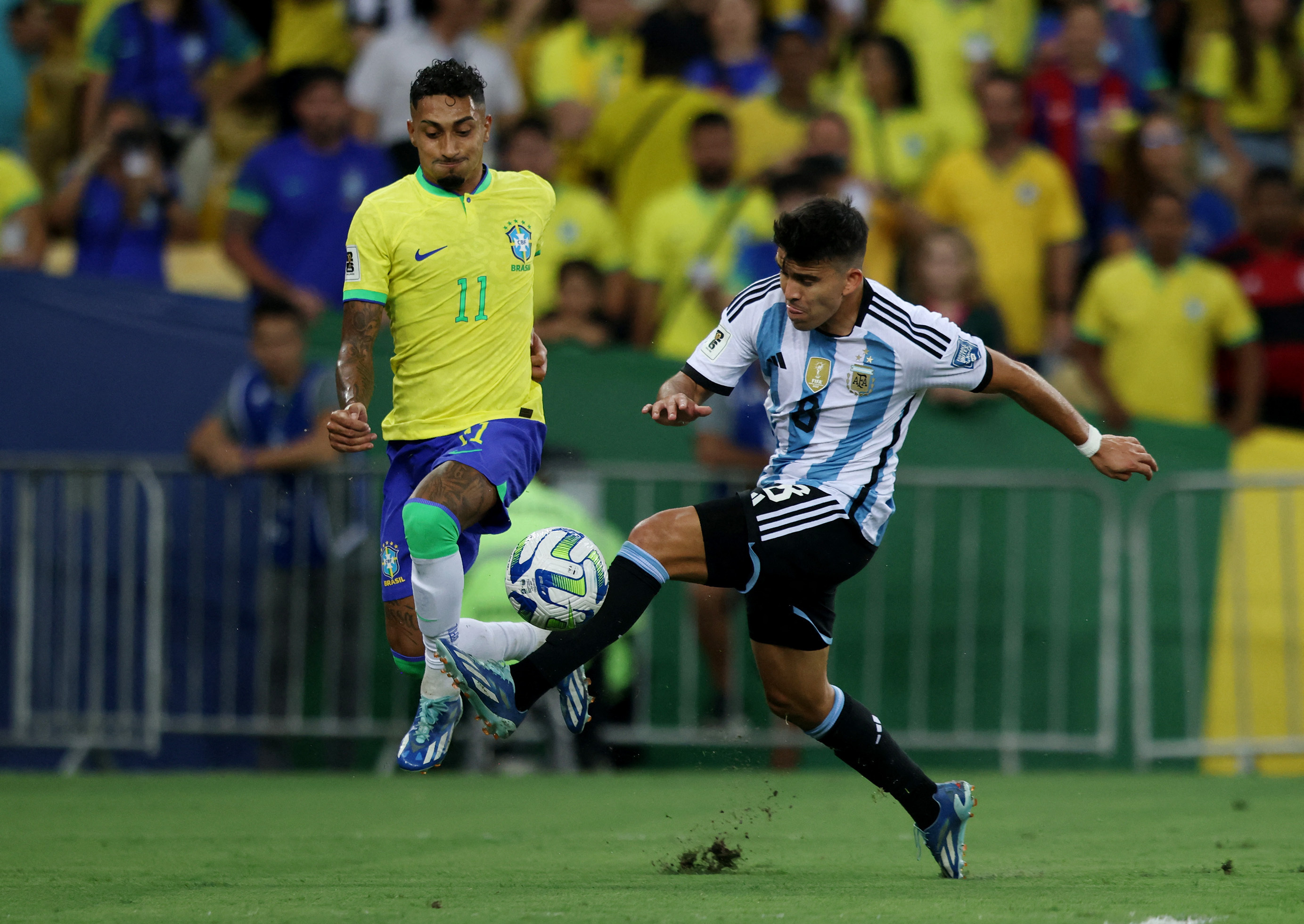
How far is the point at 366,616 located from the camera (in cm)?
1127

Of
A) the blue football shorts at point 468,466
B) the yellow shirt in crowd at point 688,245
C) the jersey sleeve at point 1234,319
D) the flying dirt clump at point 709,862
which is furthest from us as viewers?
the yellow shirt in crowd at point 688,245

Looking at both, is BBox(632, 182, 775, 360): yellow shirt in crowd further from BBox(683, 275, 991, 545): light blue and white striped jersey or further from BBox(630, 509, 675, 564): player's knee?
BBox(630, 509, 675, 564): player's knee

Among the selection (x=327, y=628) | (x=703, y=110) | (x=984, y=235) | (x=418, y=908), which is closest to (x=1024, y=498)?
(x=984, y=235)

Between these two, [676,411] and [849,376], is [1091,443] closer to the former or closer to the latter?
[849,376]

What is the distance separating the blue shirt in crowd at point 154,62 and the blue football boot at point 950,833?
30.5 ft

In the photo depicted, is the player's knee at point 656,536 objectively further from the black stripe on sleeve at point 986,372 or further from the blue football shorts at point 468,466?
the black stripe on sleeve at point 986,372

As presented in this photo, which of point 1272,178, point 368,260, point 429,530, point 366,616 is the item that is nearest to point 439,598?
point 429,530

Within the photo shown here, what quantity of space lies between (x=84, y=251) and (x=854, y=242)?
837cm

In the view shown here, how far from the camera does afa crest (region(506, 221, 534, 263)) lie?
6.79 meters

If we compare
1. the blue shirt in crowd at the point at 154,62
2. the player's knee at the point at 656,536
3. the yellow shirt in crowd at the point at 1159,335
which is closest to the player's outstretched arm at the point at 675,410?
the player's knee at the point at 656,536

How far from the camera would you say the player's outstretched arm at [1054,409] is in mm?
6270

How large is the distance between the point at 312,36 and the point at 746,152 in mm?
3657

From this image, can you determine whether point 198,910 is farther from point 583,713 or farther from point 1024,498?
point 1024,498

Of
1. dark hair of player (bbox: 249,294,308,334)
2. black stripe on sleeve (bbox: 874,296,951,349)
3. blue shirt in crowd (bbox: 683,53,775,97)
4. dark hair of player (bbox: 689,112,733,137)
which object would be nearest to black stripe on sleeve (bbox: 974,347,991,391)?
black stripe on sleeve (bbox: 874,296,951,349)
